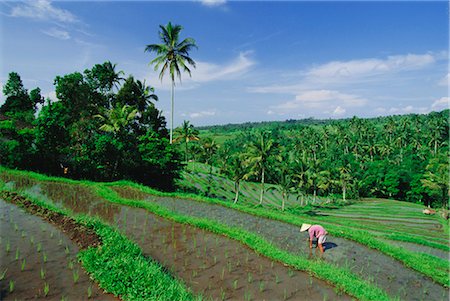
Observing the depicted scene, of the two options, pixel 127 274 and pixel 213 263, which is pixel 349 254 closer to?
pixel 213 263

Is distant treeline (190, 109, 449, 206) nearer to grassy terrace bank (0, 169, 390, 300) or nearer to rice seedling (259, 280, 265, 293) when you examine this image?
grassy terrace bank (0, 169, 390, 300)

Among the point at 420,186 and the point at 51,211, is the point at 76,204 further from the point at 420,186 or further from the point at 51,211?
the point at 420,186

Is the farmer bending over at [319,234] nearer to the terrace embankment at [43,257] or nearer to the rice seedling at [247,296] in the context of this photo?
the rice seedling at [247,296]

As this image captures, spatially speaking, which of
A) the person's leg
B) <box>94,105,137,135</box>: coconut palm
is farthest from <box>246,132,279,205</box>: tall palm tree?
the person's leg

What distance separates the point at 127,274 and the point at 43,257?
2.90m

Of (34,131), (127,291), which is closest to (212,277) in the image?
(127,291)

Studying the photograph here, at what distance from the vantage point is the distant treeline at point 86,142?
23.0m

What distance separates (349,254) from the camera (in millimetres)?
11750

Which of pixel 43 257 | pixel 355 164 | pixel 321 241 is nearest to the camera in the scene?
pixel 43 257

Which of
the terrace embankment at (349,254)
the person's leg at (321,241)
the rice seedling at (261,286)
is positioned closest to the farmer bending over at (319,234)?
the person's leg at (321,241)

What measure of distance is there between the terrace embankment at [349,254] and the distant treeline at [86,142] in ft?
33.3

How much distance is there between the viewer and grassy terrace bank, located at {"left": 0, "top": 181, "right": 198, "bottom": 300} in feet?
21.3

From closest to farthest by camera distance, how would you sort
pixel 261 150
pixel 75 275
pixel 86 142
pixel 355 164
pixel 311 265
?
1. pixel 75 275
2. pixel 311 265
3. pixel 86 142
4. pixel 261 150
5. pixel 355 164

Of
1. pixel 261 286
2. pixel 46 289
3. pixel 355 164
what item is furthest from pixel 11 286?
pixel 355 164
